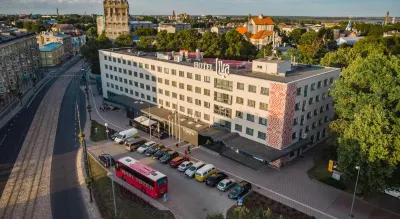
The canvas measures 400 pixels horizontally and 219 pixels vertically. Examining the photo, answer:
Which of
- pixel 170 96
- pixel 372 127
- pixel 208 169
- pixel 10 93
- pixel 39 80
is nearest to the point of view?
pixel 372 127

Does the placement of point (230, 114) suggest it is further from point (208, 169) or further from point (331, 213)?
point (331, 213)

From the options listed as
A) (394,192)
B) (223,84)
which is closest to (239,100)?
(223,84)

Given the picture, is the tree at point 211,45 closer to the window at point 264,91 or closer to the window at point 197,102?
the window at point 197,102

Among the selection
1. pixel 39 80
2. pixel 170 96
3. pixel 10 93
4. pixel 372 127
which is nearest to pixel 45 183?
pixel 170 96

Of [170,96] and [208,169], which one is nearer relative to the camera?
[208,169]

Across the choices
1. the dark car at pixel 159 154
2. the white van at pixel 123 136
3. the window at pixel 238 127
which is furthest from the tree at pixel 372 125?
the white van at pixel 123 136

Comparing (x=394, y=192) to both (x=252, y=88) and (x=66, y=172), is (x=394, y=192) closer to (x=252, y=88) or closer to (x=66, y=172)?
(x=252, y=88)

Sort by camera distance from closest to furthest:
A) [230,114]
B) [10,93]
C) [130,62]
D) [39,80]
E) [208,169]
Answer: [208,169] < [230,114] < [130,62] < [10,93] < [39,80]
